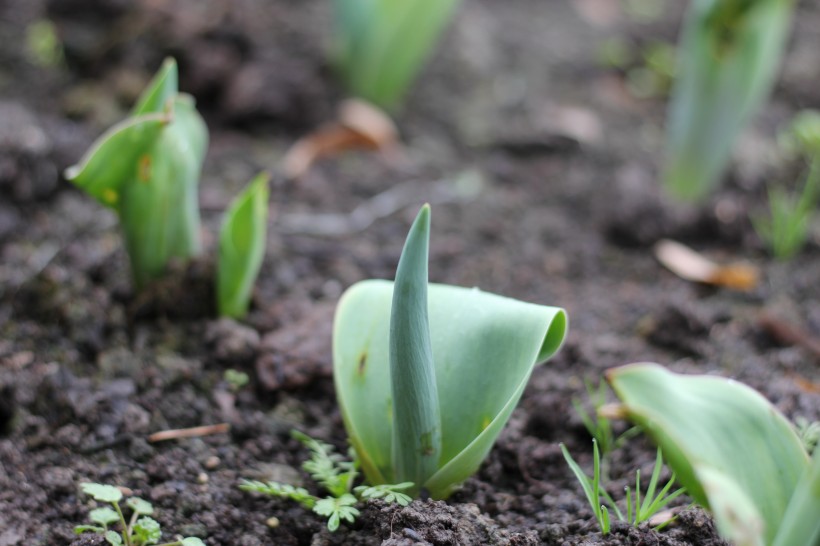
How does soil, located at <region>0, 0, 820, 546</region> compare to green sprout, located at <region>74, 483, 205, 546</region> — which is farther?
soil, located at <region>0, 0, 820, 546</region>

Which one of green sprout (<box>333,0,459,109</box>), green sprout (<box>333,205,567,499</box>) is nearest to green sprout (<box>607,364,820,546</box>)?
green sprout (<box>333,205,567,499</box>)

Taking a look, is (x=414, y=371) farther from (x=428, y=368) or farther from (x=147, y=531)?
(x=147, y=531)

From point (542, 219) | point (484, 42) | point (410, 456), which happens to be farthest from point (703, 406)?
point (484, 42)

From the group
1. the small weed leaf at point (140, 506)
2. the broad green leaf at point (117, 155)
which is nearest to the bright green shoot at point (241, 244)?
the broad green leaf at point (117, 155)

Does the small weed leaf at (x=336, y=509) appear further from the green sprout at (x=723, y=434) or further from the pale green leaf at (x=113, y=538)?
the green sprout at (x=723, y=434)

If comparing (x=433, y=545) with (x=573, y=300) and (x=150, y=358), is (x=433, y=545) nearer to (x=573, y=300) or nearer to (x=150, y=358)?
(x=150, y=358)

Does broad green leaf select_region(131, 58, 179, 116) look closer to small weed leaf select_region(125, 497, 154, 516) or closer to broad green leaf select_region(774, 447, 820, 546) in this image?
small weed leaf select_region(125, 497, 154, 516)

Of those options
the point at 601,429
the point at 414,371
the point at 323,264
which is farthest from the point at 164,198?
the point at 601,429
